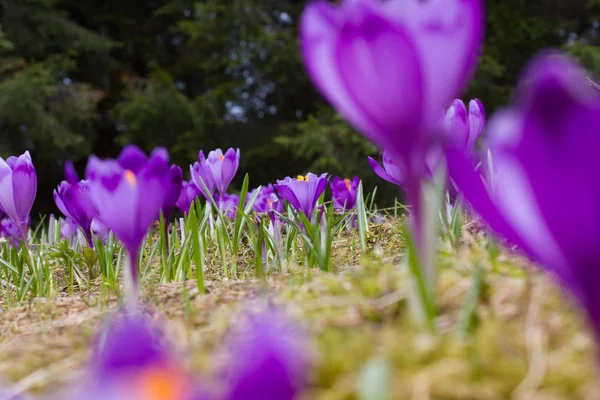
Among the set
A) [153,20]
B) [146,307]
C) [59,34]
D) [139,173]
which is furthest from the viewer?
[153,20]

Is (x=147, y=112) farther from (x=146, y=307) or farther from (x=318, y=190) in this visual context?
(x=146, y=307)

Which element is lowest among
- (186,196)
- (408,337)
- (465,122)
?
(408,337)

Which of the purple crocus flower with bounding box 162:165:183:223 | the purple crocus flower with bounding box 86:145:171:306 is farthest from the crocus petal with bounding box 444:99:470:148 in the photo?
the purple crocus flower with bounding box 86:145:171:306

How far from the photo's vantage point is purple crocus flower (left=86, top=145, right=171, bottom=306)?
29.2 inches

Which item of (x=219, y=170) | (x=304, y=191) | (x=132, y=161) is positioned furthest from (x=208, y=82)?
(x=132, y=161)

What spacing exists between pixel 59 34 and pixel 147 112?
7.13 ft

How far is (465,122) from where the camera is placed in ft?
4.12

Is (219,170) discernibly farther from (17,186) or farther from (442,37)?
(442,37)

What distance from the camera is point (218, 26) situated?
28.0 feet

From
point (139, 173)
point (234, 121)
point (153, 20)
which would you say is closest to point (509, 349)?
point (139, 173)

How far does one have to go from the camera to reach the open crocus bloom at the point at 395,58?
0.51m

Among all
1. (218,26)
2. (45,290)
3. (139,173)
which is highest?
(218,26)

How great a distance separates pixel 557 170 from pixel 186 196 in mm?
1705

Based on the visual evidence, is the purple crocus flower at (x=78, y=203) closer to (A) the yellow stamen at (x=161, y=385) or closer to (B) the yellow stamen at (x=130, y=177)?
(B) the yellow stamen at (x=130, y=177)
